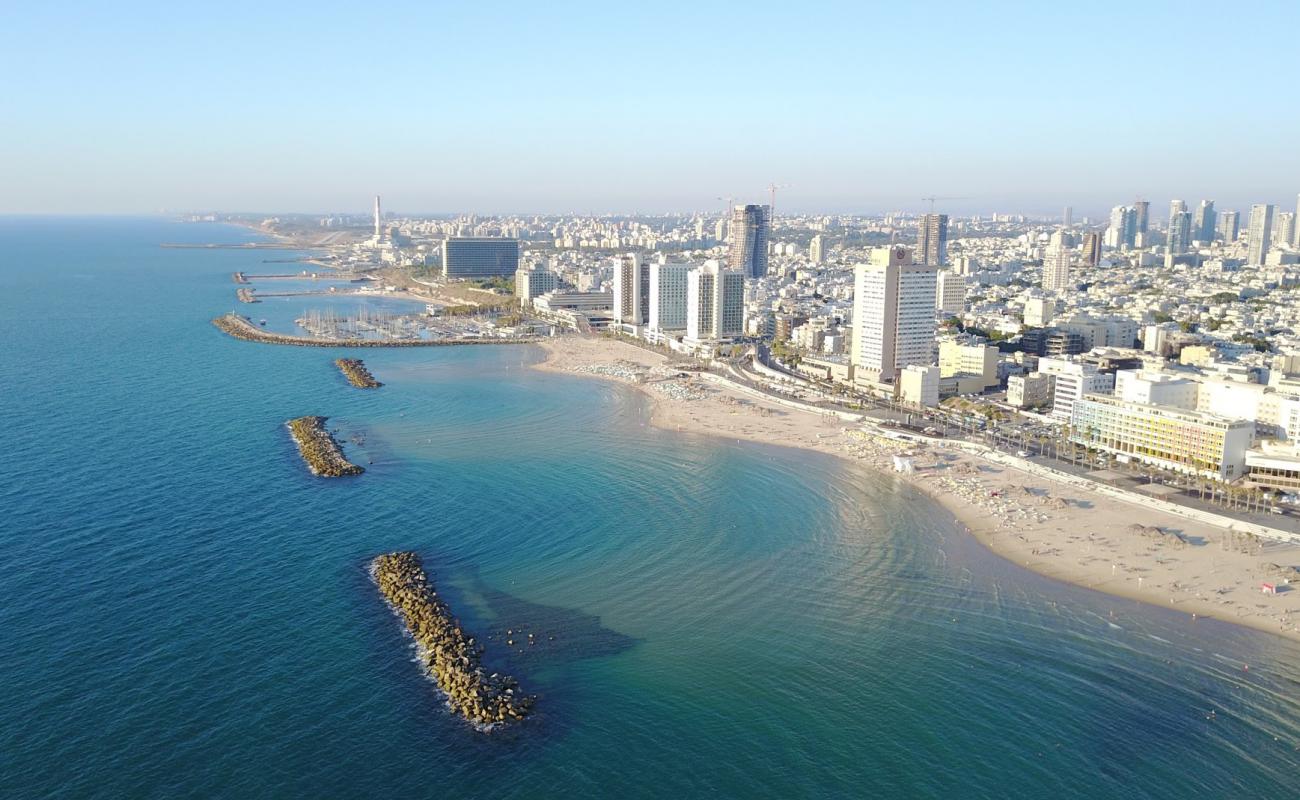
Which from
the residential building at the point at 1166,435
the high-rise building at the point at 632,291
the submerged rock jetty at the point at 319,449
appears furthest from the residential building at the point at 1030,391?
the high-rise building at the point at 632,291

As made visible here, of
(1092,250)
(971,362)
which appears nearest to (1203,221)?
(1092,250)

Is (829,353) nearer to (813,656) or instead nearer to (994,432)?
(994,432)

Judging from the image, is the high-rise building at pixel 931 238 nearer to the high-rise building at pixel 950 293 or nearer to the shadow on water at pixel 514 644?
the high-rise building at pixel 950 293

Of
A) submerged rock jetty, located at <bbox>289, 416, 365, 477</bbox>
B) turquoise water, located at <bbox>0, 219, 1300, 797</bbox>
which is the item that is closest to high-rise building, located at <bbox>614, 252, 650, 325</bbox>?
submerged rock jetty, located at <bbox>289, 416, 365, 477</bbox>

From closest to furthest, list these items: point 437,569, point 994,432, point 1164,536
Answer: point 437,569 → point 1164,536 → point 994,432

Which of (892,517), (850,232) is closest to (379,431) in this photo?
(892,517)

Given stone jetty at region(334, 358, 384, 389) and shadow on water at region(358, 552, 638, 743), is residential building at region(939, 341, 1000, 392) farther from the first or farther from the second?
shadow on water at region(358, 552, 638, 743)
